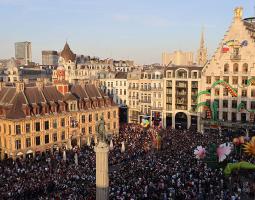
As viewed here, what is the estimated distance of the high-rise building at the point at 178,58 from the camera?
123 meters

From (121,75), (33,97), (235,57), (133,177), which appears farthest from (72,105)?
(235,57)

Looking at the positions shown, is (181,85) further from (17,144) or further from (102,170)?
(102,170)

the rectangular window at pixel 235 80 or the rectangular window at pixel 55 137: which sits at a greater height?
the rectangular window at pixel 235 80

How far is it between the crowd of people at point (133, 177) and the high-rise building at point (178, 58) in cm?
6502

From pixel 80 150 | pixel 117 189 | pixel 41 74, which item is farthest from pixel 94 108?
pixel 41 74

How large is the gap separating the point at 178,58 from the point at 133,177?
83294 mm

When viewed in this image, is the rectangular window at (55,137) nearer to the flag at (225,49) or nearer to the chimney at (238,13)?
the flag at (225,49)

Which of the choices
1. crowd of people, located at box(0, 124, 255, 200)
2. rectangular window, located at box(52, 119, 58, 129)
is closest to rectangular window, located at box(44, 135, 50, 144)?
rectangular window, located at box(52, 119, 58, 129)

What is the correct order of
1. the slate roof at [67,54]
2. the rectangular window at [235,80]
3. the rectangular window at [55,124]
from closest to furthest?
the rectangular window at [55,124] < the rectangular window at [235,80] < the slate roof at [67,54]

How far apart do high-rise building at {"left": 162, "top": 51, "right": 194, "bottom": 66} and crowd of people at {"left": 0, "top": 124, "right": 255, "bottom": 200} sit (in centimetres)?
6502

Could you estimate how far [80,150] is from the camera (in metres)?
62.8

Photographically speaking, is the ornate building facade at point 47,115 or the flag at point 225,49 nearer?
the ornate building facade at point 47,115

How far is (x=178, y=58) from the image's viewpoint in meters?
122

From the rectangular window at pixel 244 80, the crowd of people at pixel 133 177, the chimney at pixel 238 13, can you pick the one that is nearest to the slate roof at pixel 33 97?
the crowd of people at pixel 133 177
